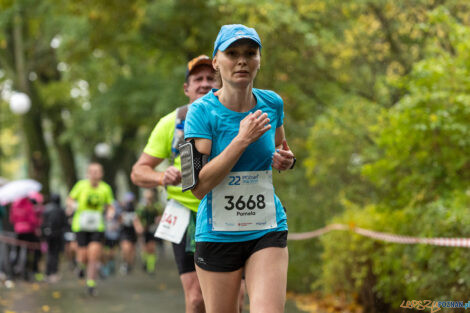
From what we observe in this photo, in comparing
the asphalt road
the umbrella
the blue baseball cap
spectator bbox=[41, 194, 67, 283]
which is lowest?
the asphalt road

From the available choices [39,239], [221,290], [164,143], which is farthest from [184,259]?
[39,239]

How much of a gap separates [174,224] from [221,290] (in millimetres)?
1605

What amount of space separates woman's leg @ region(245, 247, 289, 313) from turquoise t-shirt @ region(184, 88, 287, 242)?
135 millimetres

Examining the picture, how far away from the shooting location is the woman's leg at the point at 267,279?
3.58 metres

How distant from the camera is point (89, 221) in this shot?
1267 centimetres

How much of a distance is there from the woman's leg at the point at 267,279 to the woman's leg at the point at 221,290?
0.08 m

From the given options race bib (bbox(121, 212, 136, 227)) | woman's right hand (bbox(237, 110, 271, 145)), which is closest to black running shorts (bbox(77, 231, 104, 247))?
race bib (bbox(121, 212, 136, 227))

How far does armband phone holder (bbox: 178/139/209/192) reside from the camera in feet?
12.0

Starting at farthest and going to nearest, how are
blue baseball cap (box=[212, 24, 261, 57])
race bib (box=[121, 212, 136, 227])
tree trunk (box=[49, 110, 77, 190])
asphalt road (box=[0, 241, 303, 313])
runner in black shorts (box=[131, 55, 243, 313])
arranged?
1. tree trunk (box=[49, 110, 77, 190])
2. race bib (box=[121, 212, 136, 227])
3. asphalt road (box=[0, 241, 303, 313])
4. runner in black shorts (box=[131, 55, 243, 313])
5. blue baseball cap (box=[212, 24, 261, 57])

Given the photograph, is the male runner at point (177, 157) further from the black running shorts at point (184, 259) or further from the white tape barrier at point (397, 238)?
the white tape barrier at point (397, 238)

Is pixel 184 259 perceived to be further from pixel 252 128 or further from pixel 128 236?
pixel 128 236

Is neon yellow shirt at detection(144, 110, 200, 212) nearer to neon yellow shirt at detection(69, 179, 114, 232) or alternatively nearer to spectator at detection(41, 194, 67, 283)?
neon yellow shirt at detection(69, 179, 114, 232)

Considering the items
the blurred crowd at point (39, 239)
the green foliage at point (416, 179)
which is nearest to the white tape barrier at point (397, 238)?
the green foliage at point (416, 179)

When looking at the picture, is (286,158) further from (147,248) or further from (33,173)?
(33,173)
